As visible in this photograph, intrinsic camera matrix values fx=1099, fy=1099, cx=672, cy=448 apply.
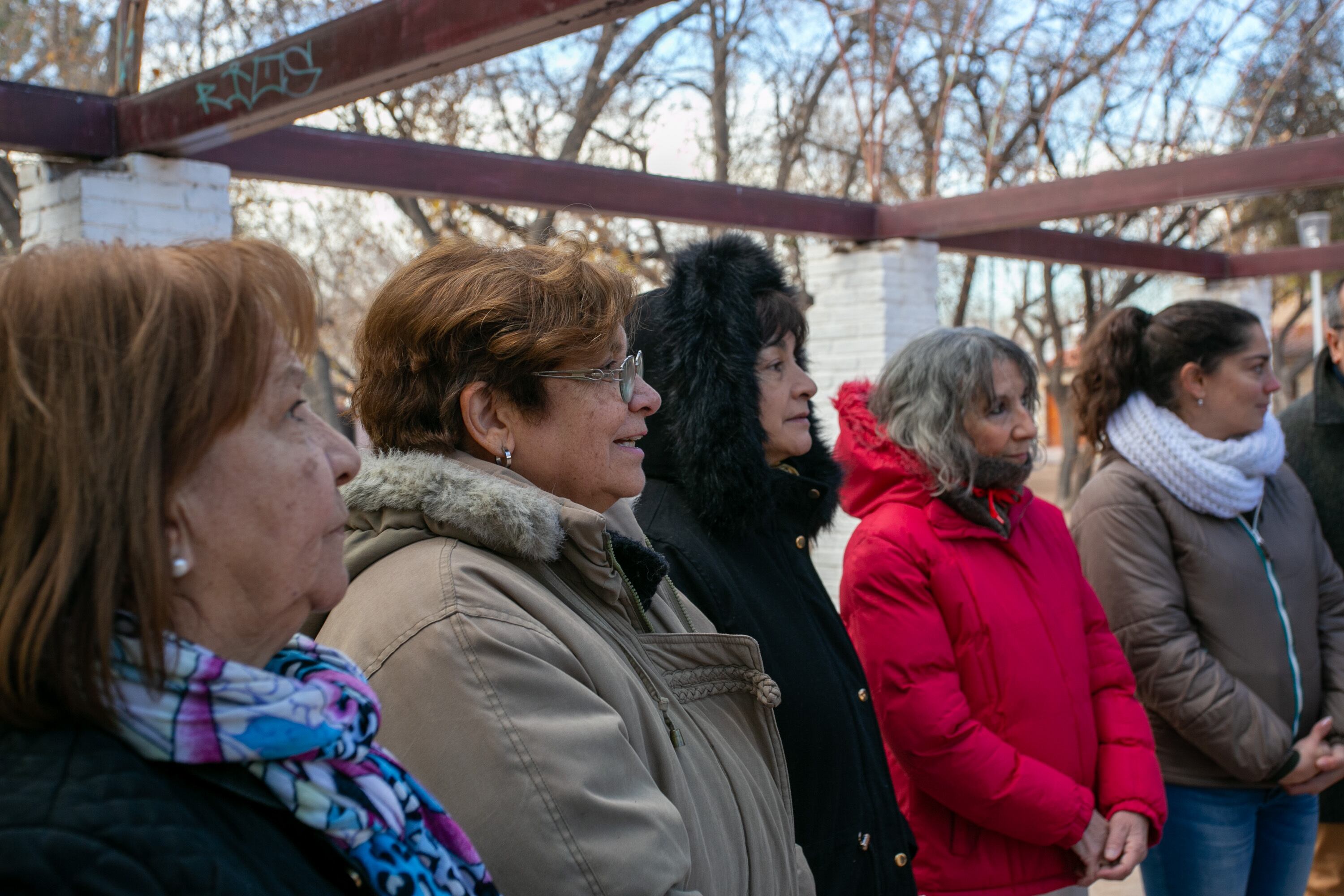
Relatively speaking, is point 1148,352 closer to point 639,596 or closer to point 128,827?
point 639,596

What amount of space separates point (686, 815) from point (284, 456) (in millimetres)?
754

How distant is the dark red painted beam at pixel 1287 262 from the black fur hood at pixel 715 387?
7.16 m

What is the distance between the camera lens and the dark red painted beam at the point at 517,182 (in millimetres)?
4547

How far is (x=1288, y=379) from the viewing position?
18.5 meters

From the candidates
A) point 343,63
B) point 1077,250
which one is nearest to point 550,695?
point 343,63

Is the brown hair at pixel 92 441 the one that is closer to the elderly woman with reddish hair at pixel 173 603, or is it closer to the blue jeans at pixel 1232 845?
the elderly woman with reddish hair at pixel 173 603

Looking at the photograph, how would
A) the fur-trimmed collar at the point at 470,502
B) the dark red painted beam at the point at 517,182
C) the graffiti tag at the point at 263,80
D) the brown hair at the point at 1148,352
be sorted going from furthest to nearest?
1. the dark red painted beam at the point at 517,182
2. the graffiti tag at the point at 263,80
3. the brown hair at the point at 1148,352
4. the fur-trimmed collar at the point at 470,502

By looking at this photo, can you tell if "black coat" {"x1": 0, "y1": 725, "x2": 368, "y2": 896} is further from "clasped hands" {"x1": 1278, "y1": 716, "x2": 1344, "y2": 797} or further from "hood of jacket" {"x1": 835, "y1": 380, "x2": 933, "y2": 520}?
"clasped hands" {"x1": 1278, "y1": 716, "x2": 1344, "y2": 797}

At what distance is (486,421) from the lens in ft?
5.46

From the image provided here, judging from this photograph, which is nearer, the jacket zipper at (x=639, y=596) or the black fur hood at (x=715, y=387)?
the jacket zipper at (x=639, y=596)

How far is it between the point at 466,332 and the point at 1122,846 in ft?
6.40

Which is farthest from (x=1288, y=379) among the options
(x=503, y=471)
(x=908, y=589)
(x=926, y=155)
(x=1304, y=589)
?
(x=503, y=471)

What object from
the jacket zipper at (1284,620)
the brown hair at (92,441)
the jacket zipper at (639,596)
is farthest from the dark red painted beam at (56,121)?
the jacket zipper at (1284,620)

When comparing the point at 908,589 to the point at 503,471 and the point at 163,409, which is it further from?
the point at 163,409
